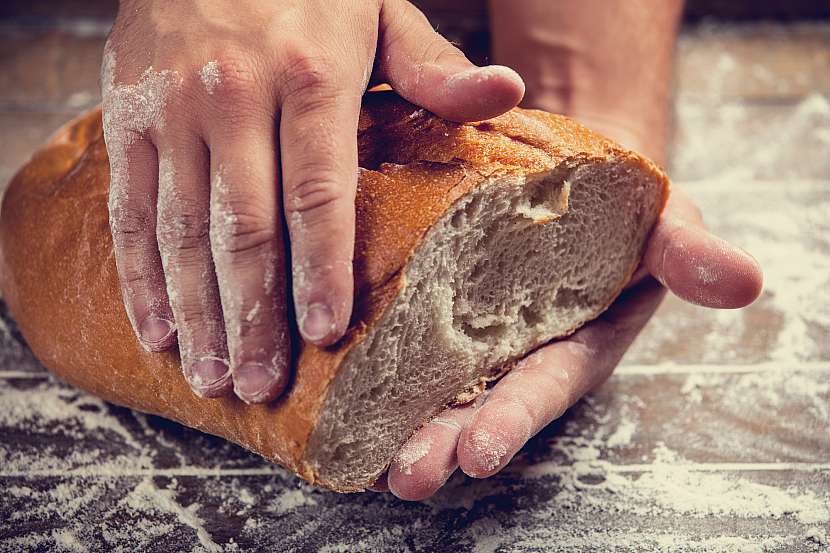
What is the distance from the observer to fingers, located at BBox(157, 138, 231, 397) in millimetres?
1324

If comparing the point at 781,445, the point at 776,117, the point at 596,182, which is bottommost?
the point at 781,445

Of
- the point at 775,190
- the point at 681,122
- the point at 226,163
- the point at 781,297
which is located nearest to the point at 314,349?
the point at 226,163

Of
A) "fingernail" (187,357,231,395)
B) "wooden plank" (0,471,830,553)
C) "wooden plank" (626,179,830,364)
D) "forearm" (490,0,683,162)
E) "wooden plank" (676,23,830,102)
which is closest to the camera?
"fingernail" (187,357,231,395)

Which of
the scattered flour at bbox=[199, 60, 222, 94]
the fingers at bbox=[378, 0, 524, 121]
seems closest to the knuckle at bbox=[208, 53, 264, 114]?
the scattered flour at bbox=[199, 60, 222, 94]

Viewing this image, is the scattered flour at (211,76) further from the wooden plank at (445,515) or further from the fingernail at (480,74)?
the wooden plank at (445,515)

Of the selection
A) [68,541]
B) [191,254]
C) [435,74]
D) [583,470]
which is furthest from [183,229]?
[583,470]

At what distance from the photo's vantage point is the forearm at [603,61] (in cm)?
232

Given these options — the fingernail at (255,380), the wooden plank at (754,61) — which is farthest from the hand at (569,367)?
the wooden plank at (754,61)

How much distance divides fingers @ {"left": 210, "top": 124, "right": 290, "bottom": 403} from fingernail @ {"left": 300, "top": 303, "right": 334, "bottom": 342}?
77 millimetres

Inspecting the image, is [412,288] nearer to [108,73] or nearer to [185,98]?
[185,98]

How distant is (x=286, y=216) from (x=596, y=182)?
1.96 feet

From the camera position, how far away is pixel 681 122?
8.77 ft

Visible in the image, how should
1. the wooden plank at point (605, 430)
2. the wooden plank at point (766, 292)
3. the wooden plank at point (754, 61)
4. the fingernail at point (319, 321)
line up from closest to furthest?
1. the fingernail at point (319, 321)
2. the wooden plank at point (605, 430)
3. the wooden plank at point (766, 292)
4. the wooden plank at point (754, 61)

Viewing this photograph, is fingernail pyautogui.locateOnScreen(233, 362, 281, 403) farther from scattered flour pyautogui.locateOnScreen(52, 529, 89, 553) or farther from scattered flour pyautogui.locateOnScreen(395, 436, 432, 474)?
scattered flour pyautogui.locateOnScreen(52, 529, 89, 553)
